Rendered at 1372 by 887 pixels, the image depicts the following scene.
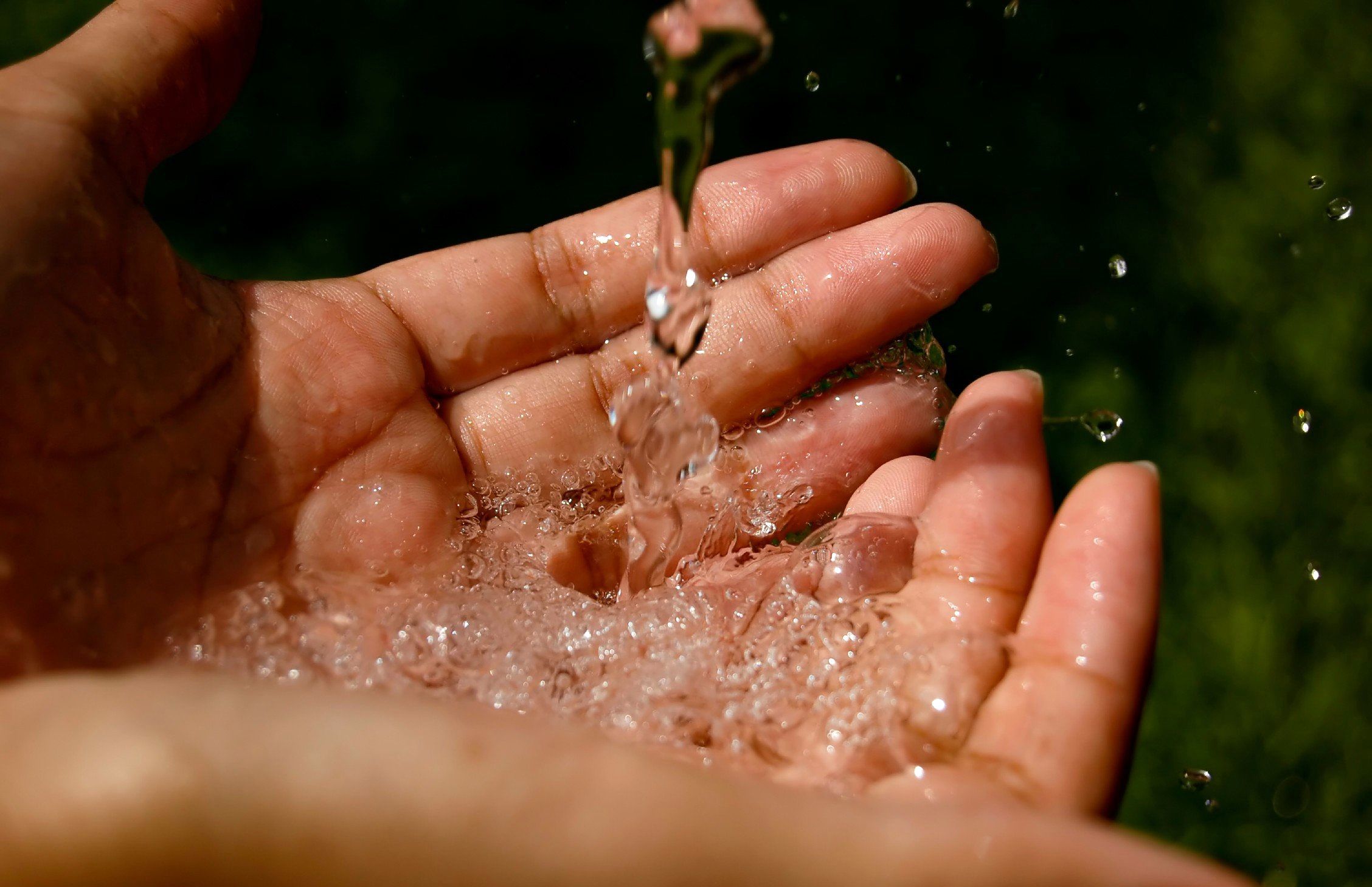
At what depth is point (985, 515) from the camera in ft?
3.23

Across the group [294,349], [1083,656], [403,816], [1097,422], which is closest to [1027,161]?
[1097,422]

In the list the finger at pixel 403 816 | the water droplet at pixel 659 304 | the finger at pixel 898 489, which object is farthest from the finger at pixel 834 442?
the finger at pixel 403 816

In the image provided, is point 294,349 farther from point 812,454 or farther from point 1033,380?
point 1033,380

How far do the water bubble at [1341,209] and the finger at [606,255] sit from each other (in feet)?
2.89

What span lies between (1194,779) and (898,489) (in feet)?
2.66

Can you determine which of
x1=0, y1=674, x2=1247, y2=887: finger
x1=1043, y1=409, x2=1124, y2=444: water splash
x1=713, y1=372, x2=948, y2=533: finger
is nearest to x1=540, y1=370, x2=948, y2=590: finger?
x1=713, y1=372, x2=948, y2=533: finger

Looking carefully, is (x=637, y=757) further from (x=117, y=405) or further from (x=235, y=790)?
(x=117, y=405)

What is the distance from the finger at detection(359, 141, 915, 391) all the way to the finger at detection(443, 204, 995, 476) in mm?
37

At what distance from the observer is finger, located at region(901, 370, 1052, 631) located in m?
0.96

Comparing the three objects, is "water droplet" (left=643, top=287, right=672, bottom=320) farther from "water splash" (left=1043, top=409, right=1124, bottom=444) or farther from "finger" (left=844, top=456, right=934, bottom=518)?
"water splash" (left=1043, top=409, right=1124, bottom=444)

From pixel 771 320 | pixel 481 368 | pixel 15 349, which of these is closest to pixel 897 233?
pixel 771 320

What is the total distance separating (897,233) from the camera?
1315mm

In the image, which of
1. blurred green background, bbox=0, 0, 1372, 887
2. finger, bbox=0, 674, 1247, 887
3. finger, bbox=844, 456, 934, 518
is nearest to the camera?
finger, bbox=0, 674, 1247, 887

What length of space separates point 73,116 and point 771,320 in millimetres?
810
